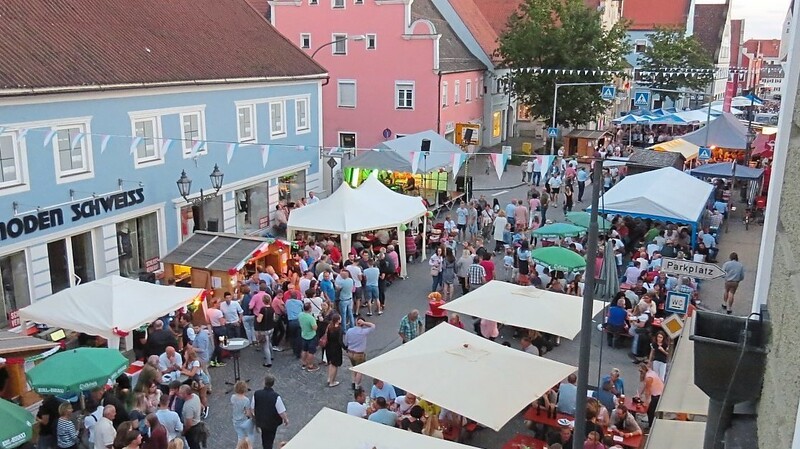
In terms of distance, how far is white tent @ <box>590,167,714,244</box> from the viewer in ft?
61.8

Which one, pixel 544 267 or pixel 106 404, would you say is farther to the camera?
pixel 544 267

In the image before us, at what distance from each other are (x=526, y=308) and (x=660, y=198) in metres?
8.42

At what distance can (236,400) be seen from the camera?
32.6ft

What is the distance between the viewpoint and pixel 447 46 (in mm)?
38500

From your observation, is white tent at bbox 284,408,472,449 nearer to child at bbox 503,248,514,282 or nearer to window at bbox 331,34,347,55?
child at bbox 503,248,514,282

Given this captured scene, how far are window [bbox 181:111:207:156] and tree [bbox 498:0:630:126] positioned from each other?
2174 centimetres

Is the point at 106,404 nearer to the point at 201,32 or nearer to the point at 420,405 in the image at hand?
the point at 420,405

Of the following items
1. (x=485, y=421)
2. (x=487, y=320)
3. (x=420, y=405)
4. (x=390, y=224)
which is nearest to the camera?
(x=485, y=421)

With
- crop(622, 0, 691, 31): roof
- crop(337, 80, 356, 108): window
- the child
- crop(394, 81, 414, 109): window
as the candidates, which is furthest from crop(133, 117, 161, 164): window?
crop(622, 0, 691, 31): roof

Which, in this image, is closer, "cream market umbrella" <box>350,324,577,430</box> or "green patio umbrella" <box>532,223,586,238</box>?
"cream market umbrella" <box>350,324,577,430</box>

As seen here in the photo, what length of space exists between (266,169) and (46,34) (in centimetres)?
834

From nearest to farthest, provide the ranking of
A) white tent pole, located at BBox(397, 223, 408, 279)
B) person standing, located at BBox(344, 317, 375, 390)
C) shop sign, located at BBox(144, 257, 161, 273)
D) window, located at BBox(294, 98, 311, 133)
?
person standing, located at BBox(344, 317, 375, 390) < white tent pole, located at BBox(397, 223, 408, 279) < shop sign, located at BBox(144, 257, 161, 273) < window, located at BBox(294, 98, 311, 133)

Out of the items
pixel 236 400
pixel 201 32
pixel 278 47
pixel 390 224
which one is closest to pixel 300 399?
pixel 236 400

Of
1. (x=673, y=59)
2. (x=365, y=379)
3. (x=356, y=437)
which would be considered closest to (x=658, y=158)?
(x=365, y=379)
